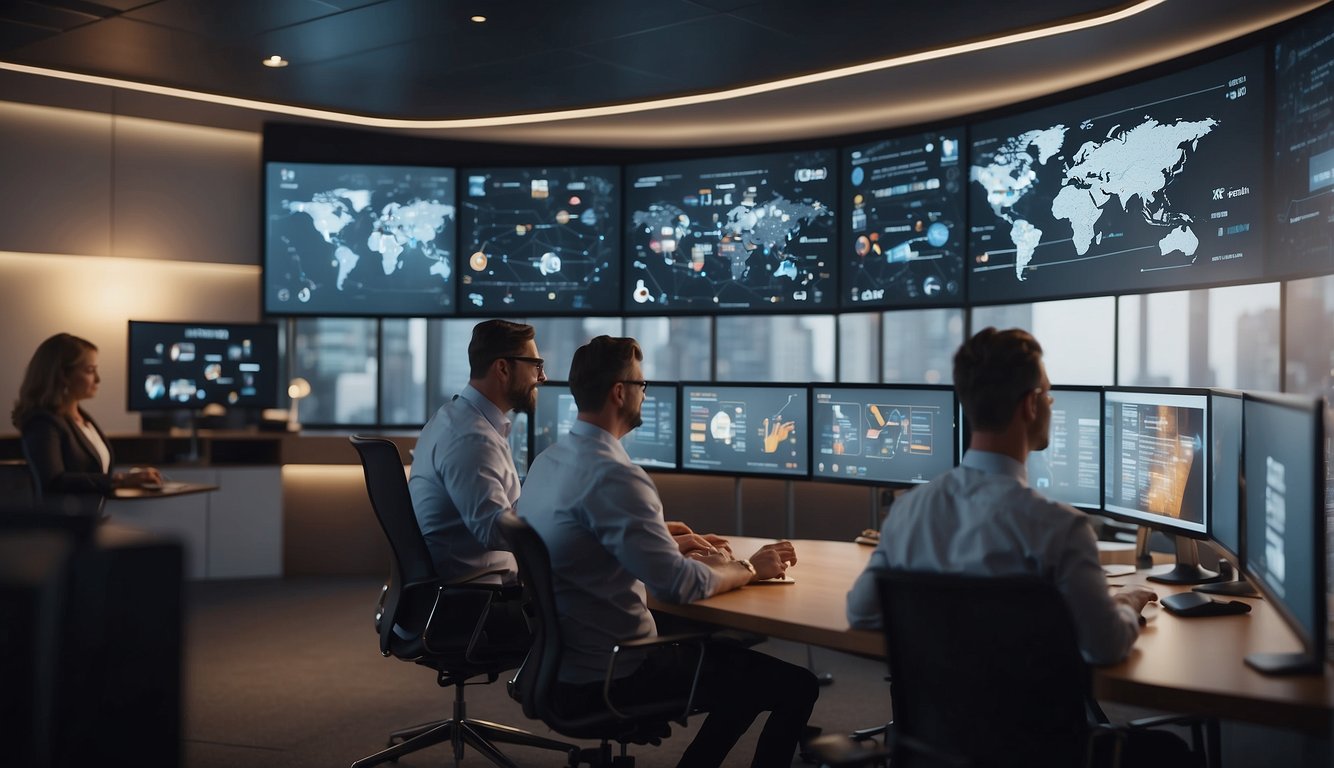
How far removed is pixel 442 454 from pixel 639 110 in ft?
10.9

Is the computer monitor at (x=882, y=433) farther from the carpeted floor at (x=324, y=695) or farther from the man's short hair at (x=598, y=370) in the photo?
the man's short hair at (x=598, y=370)

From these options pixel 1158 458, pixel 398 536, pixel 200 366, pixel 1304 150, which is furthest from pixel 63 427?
pixel 1304 150

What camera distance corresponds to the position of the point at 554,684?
254 centimetres

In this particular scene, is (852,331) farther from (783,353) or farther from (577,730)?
(577,730)

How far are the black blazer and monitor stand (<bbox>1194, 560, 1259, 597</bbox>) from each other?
417cm

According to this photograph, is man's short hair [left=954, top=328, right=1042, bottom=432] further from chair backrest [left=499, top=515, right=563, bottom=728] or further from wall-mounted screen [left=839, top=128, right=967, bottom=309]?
wall-mounted screen [left=839, top=128, right=967, bottom=309]

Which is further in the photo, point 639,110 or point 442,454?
point 639,110

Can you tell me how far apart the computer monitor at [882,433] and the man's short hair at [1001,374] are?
168 cm

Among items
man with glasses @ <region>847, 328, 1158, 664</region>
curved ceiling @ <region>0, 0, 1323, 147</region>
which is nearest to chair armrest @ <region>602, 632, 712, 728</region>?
man with glasses @ <region>847, 328, 1158, 664</region>

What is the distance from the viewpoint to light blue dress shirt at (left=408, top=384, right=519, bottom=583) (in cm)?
319

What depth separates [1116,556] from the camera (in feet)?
11.0

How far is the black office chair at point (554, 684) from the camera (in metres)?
2.44

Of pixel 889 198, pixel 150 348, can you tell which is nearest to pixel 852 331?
pixel 889 198

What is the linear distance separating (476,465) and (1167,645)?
75.4 inches
